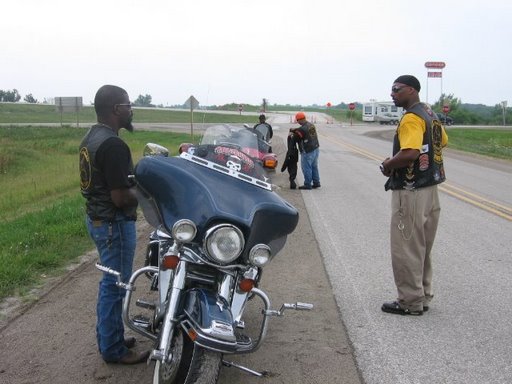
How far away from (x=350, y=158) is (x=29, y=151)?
12.8 meters

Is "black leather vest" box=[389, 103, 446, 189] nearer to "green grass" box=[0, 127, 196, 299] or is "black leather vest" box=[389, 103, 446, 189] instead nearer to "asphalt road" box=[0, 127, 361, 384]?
"asphalt road" box=[0, 127, 361, 384]

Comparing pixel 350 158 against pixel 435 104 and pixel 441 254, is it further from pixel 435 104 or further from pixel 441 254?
pixel 435 104

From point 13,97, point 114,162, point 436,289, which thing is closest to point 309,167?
point 436,289

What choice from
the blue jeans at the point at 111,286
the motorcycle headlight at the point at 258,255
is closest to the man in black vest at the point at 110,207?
the blue jeans at the point at 111,286

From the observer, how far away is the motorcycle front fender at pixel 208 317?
3.47m

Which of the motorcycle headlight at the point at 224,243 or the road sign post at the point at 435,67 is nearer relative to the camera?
the motorcycle headlight at the point at 224,243

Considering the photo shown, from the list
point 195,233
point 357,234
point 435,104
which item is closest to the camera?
point 195,233

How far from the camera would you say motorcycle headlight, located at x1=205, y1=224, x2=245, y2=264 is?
3.67 m

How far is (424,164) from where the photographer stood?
548 cm

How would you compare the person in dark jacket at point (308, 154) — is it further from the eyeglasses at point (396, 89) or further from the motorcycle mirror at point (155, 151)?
the motorcycle mirror at point (155, 151)

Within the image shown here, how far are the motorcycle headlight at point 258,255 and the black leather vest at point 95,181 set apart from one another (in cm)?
106

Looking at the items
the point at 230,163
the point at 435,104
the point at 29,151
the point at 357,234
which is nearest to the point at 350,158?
the point at 29,151

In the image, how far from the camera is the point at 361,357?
457 centimetres

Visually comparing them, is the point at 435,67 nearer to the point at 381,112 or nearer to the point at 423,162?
the point at 381,112
